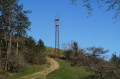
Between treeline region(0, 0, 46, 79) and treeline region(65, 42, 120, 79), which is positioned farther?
treeline region(0, 0, 46, 79)

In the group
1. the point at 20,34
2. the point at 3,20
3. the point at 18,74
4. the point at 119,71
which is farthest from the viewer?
the point at 20,34

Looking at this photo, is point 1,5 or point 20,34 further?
point 20,34

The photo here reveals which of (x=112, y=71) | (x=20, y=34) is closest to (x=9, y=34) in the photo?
(x=20, y=34)

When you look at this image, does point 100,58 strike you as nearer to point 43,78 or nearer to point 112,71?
point 112,71

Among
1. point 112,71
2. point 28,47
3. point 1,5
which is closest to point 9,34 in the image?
point 1,5

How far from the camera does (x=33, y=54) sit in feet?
117

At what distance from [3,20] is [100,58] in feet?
66.1

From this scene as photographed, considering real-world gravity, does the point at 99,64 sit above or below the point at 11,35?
below

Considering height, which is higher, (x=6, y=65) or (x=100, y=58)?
(x=100, y=58)

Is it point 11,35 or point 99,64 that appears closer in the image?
point 99,64

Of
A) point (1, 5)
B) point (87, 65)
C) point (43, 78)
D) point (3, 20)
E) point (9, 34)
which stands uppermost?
point (1, 5)

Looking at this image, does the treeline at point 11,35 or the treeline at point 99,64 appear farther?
the treeline at point 11,35

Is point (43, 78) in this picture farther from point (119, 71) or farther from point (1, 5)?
point (1, 5)

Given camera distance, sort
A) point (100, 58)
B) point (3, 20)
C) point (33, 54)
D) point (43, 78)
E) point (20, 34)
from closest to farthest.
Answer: point (100, 58) < point (43, 78) < point (3, 20) < point (20, 34) < point (33, 54)
